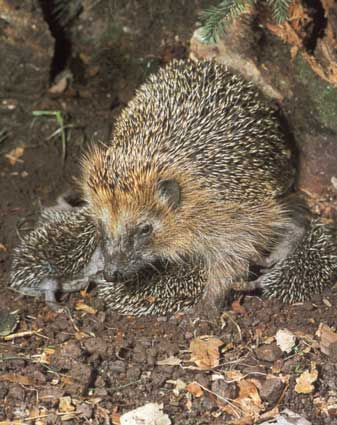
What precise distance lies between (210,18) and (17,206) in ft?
7.21

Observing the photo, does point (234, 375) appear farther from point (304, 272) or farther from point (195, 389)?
point (304, 272)

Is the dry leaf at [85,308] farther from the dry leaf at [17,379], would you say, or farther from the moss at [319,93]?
the moss at [319,93]

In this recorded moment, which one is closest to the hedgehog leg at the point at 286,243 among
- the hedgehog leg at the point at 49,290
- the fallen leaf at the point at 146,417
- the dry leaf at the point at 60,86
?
the hedgehog leg at the point at 49,290

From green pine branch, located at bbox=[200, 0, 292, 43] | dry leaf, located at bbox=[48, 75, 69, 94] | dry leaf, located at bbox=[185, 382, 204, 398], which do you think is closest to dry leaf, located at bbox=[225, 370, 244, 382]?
dry leaf, located at bbox=[185, 382, 204, 398]

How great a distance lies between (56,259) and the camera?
5305mm

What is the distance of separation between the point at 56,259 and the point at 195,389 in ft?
4.67

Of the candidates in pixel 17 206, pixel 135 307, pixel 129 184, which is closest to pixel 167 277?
pixel 135 307

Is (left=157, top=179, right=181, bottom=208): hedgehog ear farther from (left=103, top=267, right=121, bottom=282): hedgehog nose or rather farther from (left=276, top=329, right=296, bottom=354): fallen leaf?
(left=276, top=329, right=296, bottom=354): fallen leaf

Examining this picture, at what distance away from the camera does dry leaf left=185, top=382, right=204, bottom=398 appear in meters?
4.43

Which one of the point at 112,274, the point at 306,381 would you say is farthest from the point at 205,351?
the point at 112,274

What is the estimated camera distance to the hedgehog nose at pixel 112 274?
4965mm

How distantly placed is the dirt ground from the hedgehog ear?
77cm

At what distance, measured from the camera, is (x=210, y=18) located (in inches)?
191

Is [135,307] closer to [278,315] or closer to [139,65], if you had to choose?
[278,315]
